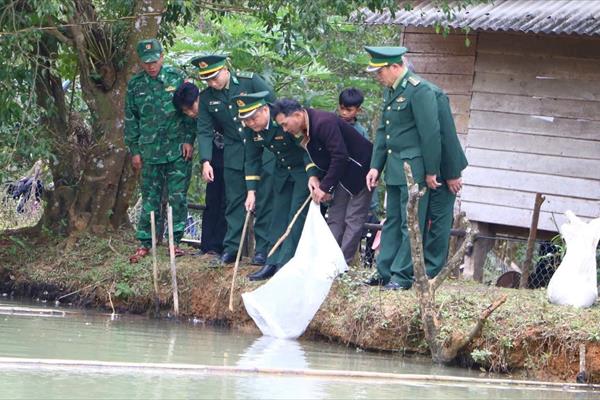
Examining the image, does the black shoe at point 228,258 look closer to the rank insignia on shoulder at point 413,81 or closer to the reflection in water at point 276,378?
the reflection in water at point 276,378

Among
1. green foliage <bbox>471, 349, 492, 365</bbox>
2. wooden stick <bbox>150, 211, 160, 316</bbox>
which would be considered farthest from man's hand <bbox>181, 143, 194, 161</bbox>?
green foliage <bbox>471, 349, 492, 365</bbox>

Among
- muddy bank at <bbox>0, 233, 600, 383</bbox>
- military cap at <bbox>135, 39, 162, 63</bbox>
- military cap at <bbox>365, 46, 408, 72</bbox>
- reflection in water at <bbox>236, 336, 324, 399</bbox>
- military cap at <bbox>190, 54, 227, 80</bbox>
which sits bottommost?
reflection in water at <bbox>236, 336, 324, 399</bbox>

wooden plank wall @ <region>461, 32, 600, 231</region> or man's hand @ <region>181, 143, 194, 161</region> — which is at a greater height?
Answer: wooden plank wall @ <region>461, 32, 600, 231</region>

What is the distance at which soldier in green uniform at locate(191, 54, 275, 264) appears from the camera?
451 inches

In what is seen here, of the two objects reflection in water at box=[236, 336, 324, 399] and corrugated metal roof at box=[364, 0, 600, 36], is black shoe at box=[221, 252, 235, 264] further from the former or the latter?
corrugated metal roof at box=[364, 0, 600, 36]

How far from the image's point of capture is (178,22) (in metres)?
13.6

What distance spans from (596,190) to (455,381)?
216 inches

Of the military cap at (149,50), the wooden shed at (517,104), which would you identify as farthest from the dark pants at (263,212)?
the wooden shed at (517,104)

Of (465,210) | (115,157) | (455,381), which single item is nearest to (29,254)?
(115,157)

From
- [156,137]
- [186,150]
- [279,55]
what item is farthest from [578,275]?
[279,55]

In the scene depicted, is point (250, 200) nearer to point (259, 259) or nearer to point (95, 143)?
point (259, 259)

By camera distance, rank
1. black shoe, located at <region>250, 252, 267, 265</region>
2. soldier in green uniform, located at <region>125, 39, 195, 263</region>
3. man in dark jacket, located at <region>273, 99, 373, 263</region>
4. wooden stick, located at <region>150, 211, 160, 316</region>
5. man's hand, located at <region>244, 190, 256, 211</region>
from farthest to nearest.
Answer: soldier in green uniform, located at <region>125, 39, 195, 263</region>, black shoe, located at <region>250, 252, 267, 265</region>, wooden stick, located at <region>150, 211, 160, 316</region>, man's hand, located at <region>244, 190, 256, 211</region>, man in dark jacket, located at <region>273, 99, 373, 263</region>

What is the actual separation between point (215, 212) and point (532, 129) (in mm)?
3736

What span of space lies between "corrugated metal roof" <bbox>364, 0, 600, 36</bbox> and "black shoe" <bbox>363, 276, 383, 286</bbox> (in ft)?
10.3
